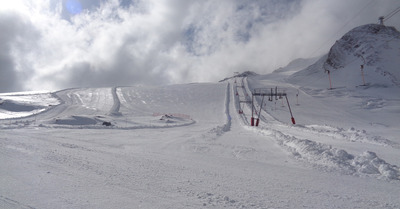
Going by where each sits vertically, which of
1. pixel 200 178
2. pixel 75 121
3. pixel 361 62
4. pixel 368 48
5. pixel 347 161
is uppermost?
pixel 368 48

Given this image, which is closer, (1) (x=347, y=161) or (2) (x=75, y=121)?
(1) (x=347, y=161)

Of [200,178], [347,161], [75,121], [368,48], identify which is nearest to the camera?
[200,178]

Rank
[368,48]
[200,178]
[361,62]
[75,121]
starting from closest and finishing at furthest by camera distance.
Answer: [200,178] < [75,121] < [361,62] < [368,48]

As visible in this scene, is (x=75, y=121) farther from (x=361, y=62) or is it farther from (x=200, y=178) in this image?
(x=361, y=62)

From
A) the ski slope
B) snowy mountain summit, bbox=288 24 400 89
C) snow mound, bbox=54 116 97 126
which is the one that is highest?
snowy mountain summit, bbox=288 24 400 89

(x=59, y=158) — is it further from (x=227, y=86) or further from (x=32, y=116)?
(x=227, y=86)

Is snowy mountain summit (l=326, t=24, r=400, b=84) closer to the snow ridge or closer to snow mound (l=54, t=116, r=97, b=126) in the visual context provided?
snow mound (l=54, t=116, r=97, b=126)

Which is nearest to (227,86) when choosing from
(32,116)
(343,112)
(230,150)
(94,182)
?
(343,112)

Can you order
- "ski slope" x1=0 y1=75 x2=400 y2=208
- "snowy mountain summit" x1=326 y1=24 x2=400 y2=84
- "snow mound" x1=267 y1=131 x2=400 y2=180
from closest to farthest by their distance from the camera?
"ski slope" x1=0 y1=75 x2=400 y2=208, "snow mound" x1=267 y1=131 x2=400 y2=180, "snowy mountain summit" x1=326 y1=24 x2=400 y2=84

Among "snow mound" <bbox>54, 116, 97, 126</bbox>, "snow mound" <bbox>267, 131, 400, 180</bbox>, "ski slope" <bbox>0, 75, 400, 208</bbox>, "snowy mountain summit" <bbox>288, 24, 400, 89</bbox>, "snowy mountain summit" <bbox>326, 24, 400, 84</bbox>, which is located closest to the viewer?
"ski slope" <bbox>0, 75, 400, 208</bbox>

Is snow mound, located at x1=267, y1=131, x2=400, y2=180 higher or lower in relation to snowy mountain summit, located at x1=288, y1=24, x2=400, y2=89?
lower

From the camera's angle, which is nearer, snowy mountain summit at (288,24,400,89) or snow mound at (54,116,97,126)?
snow mound at (54,116,97,126)

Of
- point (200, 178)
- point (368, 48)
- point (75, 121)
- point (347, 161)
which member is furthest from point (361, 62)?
point (200, 178)

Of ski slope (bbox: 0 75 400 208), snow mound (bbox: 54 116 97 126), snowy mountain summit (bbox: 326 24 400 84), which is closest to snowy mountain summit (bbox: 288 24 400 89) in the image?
snowy mountain summit (bbox: 326 24 400 84)
